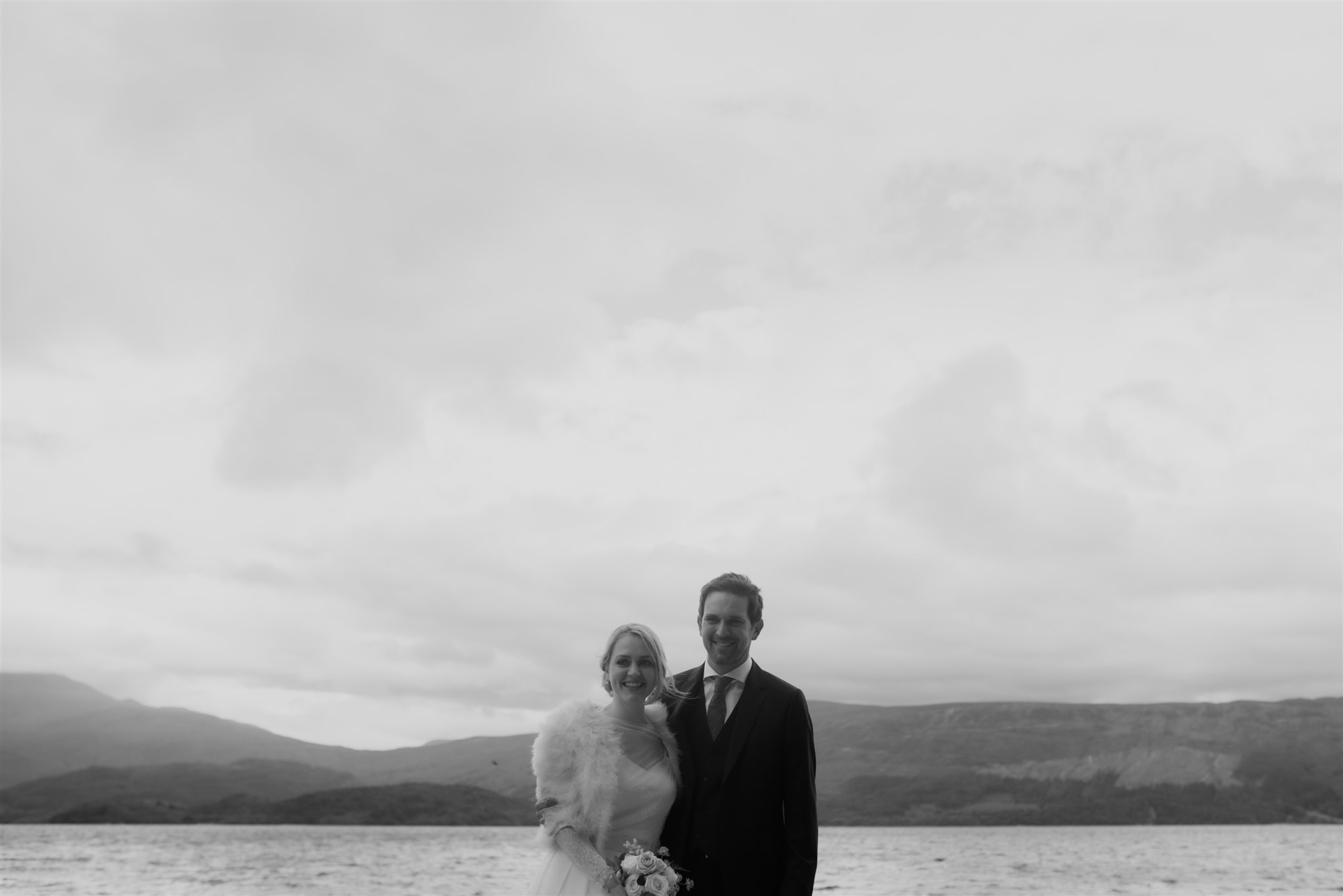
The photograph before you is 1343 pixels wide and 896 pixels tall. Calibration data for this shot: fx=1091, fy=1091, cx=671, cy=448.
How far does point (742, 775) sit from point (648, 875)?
845 mm

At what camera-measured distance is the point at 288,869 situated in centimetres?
9156

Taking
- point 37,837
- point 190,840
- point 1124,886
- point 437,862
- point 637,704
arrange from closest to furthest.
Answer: point 637,704, point 1124,886, point 437,862, point 190,840, point 37,837

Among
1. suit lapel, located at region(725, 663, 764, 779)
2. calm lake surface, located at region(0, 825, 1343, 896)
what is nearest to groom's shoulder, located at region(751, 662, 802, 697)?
suit lapel, located at region(725, 663, 764, 779)

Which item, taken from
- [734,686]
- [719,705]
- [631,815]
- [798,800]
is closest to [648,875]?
[631,815]

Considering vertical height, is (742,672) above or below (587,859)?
above

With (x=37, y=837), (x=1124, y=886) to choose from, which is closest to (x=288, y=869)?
(x=1124, y=886)

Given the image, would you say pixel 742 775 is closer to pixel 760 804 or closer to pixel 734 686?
pixel 760 804

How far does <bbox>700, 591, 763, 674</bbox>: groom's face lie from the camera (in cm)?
713

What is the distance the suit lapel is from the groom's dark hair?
410 mm

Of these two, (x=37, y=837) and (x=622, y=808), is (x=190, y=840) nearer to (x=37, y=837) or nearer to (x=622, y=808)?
(x=37, y=837)

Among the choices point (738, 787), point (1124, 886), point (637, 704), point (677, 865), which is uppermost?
point (637, 704)

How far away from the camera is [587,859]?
7.18 metres

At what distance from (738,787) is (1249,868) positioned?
10783 centimetres

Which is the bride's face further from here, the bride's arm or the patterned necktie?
the bride's arm
